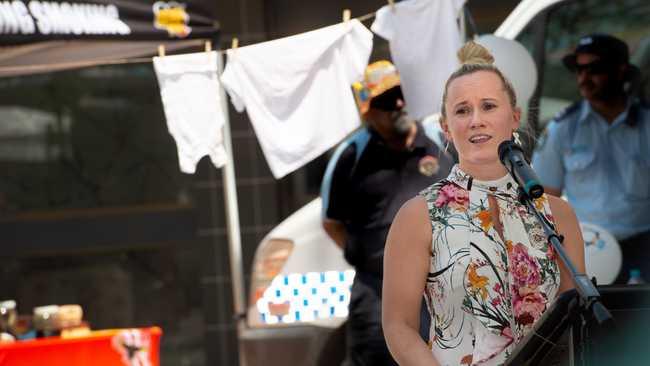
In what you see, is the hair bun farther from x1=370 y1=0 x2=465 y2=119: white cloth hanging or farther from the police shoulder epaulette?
the police shoulder epaulette

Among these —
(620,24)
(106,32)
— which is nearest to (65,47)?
(106,32)

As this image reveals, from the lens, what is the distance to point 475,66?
11.1ft

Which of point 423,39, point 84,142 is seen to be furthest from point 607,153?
point 84,142

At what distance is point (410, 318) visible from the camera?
3.20 metres

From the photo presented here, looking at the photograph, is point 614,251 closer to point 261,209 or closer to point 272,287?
point 272,287

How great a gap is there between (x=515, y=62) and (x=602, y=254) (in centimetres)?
99

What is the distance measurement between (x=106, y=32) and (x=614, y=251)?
8.71 ft

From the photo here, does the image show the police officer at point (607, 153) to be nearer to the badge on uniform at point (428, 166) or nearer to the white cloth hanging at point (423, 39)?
the badge on uniform at point (428, 166)

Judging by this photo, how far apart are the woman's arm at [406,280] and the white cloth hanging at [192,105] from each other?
2920mm

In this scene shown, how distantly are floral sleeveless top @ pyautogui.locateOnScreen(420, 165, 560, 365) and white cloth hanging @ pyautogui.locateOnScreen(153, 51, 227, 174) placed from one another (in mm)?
2926

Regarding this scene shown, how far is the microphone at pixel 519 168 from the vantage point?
2.88 meters

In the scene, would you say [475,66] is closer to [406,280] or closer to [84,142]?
[406,280]

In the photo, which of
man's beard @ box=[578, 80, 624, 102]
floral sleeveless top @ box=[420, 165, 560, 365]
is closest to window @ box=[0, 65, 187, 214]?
man's beard @ box=[578, 80, 624, 102]

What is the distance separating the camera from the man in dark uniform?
589 cm
